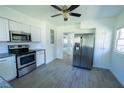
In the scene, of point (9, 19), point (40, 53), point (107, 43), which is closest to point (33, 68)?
point (40, 53)

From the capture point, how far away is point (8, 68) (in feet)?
8.54

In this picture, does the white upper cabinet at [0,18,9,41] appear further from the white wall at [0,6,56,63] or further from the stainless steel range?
the stainless steel range

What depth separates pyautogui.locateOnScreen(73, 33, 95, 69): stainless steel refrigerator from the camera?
3871 millimetres

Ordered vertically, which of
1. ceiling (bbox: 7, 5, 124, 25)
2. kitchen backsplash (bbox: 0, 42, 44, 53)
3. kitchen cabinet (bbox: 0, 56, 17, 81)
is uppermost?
ceiling (bbox: 7, 5, 124, 25)

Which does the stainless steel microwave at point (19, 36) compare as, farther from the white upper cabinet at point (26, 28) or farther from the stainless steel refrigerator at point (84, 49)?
the stainless steel refrigerator at point (84, 49)

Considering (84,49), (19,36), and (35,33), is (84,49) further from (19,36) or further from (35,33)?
(19,36)

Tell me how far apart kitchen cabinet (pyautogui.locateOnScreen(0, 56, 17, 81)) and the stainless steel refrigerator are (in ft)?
9.12

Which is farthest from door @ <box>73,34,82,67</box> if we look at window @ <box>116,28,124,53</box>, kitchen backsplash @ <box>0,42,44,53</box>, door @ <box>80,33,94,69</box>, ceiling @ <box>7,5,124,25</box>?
kitchen backsplash @ <box>0,42,44,53</box>

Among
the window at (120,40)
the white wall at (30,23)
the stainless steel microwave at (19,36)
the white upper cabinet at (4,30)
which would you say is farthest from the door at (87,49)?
the white upper cabinet at (4,30)

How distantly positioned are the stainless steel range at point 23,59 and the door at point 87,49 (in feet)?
7.70

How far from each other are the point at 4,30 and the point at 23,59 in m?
1.18

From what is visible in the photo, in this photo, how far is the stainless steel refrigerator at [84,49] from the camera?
12.7 ft

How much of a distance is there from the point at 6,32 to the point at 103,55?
418cm

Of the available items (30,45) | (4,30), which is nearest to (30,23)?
(30,45)
